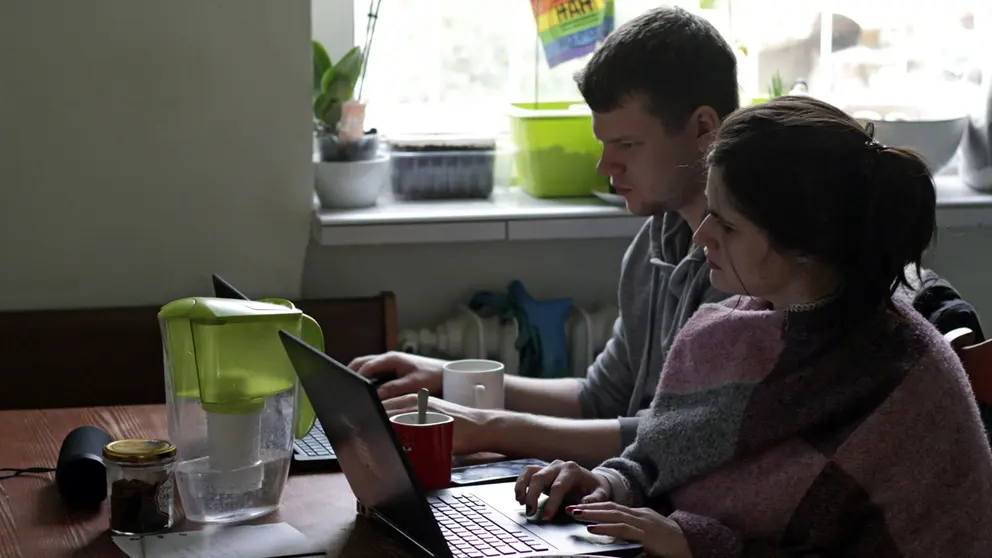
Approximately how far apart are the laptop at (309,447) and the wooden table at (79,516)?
0.03 m

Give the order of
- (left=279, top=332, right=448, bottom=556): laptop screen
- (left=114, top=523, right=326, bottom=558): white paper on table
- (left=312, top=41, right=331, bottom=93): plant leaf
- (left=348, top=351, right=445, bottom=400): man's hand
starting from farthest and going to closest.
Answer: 1. (left=312, top=41, right=331, bottom=93): plant leaf
2. (left=348, top=351, right=445, bottom=400): man's hand
3. (left=114, top=523, right=326, bottom=558): white paper on table
4. (left=279, top=332, right=448, bottom=556): laptop screen

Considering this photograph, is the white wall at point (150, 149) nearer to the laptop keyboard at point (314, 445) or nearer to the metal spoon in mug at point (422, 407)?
the laptop keyboard at point (314, 445)

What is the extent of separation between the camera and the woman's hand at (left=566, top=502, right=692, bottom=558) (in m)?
1.24

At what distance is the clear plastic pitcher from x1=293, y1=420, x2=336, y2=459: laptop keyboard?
0.55 feet

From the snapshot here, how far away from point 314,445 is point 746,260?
24.4 inches

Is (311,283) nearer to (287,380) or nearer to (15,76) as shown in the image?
(15,76)

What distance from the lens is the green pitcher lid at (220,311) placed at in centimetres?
132

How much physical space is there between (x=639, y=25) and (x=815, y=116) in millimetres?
551

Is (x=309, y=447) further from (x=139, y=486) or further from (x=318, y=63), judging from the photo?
(x=318, y=63)

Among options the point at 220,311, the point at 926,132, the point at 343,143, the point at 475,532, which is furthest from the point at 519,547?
the point at 926,132

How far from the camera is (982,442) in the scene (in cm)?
125

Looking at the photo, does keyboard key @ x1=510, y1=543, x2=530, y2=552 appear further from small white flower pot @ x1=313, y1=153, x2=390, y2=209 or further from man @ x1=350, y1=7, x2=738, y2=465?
small white flower pot @ x1=313, y1=153, x2=390, y2=209

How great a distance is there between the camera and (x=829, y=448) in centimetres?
126

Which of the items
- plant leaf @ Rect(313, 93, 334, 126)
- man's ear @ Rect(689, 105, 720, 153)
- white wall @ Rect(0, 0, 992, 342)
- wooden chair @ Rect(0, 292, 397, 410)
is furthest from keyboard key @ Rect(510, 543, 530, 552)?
plant leaf @ Rect(313, 93, 334, 126)
